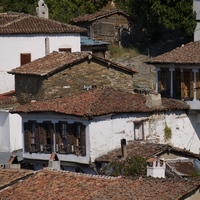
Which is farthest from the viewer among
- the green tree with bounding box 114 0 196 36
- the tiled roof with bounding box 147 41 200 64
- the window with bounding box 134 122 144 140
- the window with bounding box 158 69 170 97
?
the green tree with bounding box 114 0 196 36

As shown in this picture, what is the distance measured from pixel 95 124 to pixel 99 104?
134 centimetres

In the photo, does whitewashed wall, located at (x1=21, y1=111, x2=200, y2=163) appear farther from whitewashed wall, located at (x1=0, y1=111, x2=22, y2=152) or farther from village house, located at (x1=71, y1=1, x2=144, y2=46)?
village house, located at (x1=71, y1=1, x2=144, y2=46)

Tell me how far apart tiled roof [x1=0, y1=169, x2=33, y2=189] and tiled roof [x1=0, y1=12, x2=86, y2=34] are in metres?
23.0

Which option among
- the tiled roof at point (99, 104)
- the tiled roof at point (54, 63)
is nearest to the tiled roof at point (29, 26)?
the tiled roof at point (54, 63)

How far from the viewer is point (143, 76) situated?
193ft

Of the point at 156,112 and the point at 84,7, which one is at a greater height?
the point at 84,7

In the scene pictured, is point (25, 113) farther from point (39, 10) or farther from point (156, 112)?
point (39, 10)

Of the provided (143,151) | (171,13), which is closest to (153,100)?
(143,151)

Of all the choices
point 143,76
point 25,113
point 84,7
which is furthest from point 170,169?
point 84,7

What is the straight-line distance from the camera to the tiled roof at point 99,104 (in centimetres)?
4246

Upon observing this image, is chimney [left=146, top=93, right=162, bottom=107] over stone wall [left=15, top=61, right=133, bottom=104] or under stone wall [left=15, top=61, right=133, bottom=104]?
under

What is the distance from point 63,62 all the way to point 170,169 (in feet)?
43.6

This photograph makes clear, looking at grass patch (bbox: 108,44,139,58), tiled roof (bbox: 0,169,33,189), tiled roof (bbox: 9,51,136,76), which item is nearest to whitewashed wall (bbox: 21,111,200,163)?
tiled roof (bbox: 9,51,136,76)

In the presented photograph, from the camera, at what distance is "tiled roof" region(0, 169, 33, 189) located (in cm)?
3488
